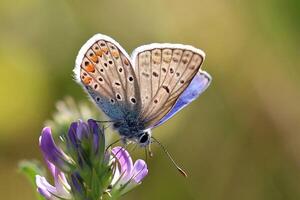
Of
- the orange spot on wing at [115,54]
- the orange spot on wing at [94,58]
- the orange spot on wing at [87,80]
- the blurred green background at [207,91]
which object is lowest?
the blurred green background at [207,91]

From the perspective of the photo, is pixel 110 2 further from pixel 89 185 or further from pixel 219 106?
pixel 89 185

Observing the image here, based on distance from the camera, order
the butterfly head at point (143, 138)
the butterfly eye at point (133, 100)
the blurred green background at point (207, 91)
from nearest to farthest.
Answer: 1. the butterfly head at point (143, 138)
2. the butterfly eye at point (133, 100)
3. the blurred green background at point (207, 91)

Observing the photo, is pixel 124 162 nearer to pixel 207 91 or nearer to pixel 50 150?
pixel 50 150

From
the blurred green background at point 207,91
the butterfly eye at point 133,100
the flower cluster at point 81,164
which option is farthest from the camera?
the blurred green background at point 207,91

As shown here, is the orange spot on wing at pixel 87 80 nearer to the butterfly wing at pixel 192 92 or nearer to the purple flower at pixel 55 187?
the butterfly wing at pixel 192 92

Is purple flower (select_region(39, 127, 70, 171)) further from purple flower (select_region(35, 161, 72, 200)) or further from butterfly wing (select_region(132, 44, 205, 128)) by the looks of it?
butterfly wing (select_region(132, 44, 205, 128))

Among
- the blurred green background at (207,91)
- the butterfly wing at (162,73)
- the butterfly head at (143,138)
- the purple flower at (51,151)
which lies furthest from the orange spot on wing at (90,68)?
the blurred green background at (207,91)

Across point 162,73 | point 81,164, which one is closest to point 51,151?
point 81,164

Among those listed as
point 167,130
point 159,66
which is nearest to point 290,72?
point 167,130
